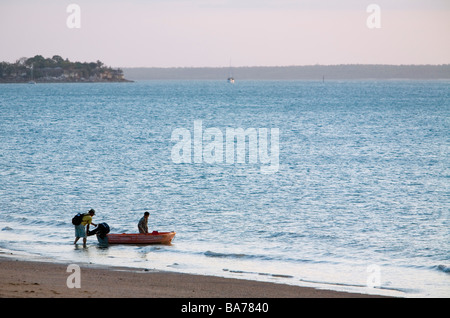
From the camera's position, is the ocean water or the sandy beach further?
the ocean water

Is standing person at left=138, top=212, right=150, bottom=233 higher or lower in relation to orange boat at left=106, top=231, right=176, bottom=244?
higher

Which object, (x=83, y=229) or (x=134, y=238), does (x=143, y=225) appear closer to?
(x=134, y=238)

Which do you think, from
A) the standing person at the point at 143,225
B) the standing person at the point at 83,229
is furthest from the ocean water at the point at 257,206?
the standing person at the point at 143,225


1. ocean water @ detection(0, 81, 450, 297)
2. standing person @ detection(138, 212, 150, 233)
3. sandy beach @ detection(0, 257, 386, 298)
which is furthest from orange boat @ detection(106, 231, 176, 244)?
sandy beach @ detection(0, 257, 386, 298)

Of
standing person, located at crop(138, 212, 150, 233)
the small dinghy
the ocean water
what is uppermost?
standing person, located at crop(138, 212, 150, 233)

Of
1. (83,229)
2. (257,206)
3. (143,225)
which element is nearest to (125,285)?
(83,229)

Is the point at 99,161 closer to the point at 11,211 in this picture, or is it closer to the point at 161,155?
the point at 161,155

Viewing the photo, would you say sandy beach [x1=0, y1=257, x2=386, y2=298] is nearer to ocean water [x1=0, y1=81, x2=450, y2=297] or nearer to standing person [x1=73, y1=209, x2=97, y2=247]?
ocean water [x1=0, y1=81, x2=450, y2=297]

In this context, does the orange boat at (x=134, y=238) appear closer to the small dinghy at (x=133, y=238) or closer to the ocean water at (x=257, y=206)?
the small dinghy at (x=133, y=238)

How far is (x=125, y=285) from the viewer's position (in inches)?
619


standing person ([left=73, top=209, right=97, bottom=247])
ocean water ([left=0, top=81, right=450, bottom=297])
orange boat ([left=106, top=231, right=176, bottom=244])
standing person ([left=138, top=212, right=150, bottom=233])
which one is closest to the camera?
ocean water ([left=0, top=81, right=450, bottom=297])

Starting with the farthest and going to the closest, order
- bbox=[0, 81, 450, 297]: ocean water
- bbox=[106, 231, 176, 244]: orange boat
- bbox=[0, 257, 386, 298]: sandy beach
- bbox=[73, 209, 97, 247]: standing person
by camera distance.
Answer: bbox=[106, 231, 176, 244]: orange boat < bbox=[73, 209, 97, 247]: standing person < bbox=[0, 81, 450, 297]: ocean water < bbox=[0, 257, 386, 298]: sandy beach

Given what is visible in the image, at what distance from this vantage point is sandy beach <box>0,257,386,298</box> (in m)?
14.2
